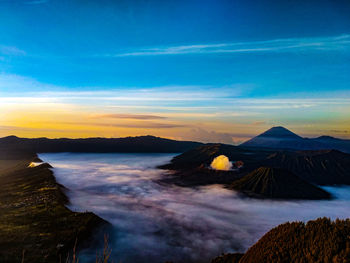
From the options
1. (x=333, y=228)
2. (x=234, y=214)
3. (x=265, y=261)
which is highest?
(x=333, y=228)

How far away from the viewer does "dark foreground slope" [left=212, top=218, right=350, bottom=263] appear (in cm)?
1327

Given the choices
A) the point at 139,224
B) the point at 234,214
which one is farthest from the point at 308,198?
the point at 139,224

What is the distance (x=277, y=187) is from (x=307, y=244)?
→ 124 metres

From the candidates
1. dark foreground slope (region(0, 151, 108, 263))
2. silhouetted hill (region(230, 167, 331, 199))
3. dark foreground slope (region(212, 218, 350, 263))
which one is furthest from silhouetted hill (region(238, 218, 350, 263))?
silhouetted hill (region(230, 167, 331, 199))

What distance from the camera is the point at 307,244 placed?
1475 centimetres

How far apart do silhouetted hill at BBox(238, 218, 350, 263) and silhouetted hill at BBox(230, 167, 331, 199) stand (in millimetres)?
115280

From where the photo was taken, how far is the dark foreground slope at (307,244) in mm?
13266

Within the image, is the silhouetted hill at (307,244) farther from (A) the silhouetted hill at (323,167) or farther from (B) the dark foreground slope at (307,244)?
(A) the silhouetted hill at (323,167)

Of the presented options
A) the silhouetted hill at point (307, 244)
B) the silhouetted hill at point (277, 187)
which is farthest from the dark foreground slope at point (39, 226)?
the silhouetted hill at point (277, 187)

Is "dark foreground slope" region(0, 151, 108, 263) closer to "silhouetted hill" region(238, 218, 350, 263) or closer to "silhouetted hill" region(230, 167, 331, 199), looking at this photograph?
"silhouetted hill" region(238, 218, 350, 263)

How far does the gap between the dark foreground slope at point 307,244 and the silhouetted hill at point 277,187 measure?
115260mm

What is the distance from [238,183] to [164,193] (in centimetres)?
4537

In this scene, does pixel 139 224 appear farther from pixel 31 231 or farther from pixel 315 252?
pixel 315 252

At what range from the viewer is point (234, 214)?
317 feet
